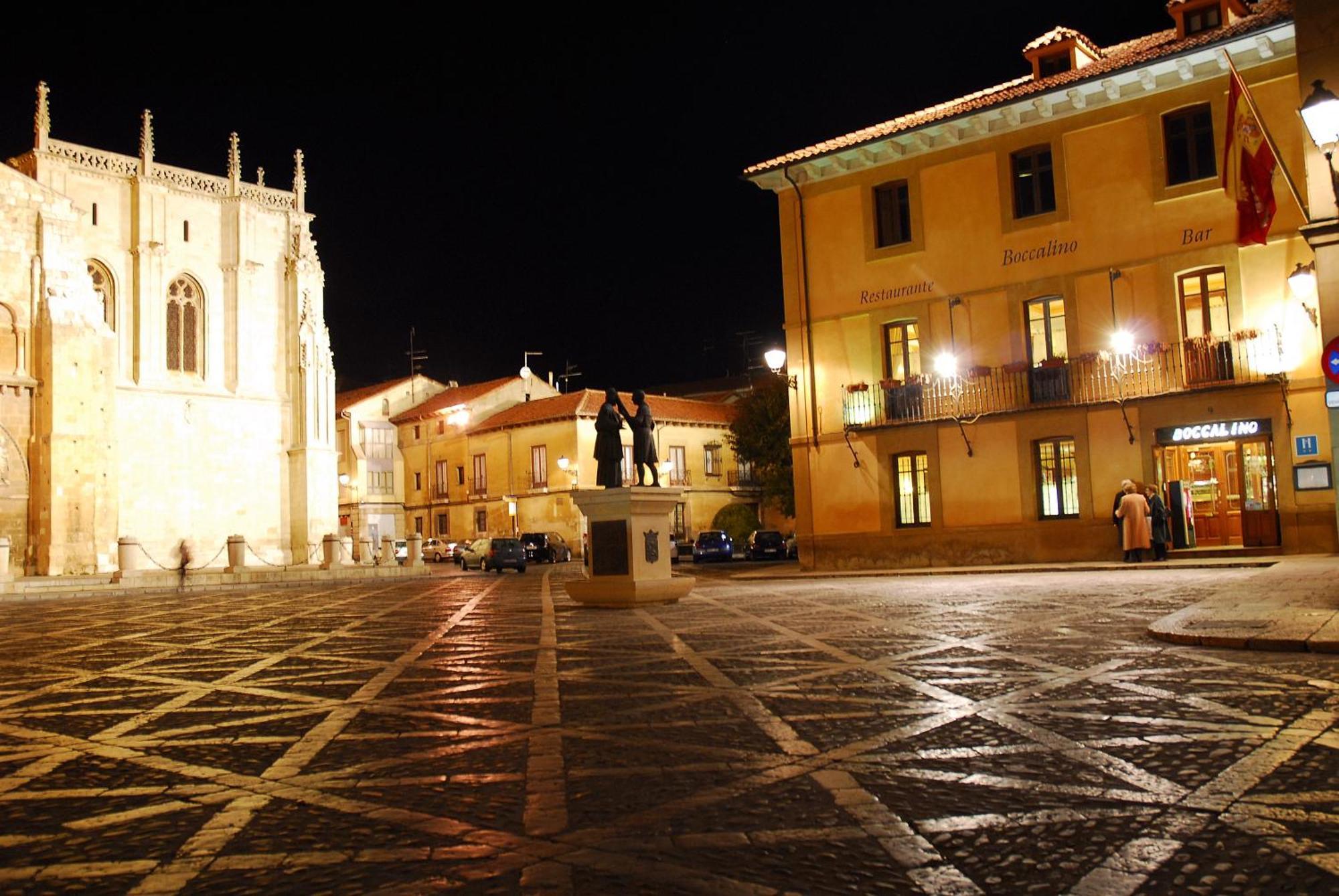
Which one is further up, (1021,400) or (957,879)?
(1021,400)

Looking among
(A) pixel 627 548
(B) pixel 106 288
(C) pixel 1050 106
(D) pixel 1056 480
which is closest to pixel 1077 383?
(D) pixel 1056 480

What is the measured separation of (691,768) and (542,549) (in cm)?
4386

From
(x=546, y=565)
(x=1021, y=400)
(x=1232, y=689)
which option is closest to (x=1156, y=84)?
(x=1021, y=400)

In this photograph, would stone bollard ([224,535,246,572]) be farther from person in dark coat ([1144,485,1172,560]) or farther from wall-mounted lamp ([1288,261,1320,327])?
wall-mounted lamp ([1288,261,1320,327])

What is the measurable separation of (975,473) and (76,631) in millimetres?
18593

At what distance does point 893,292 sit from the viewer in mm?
27188

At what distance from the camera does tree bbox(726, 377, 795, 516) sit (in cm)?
5153

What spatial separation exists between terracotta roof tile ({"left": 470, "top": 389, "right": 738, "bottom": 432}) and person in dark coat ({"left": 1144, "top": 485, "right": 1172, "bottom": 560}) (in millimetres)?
34028

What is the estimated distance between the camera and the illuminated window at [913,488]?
88.1ft

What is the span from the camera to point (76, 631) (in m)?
16.1

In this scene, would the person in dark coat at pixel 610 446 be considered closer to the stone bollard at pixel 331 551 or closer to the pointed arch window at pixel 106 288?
the stone bollard at pixel 331 551

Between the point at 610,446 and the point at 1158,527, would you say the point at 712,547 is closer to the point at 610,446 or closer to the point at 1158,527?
the point at 1158,527

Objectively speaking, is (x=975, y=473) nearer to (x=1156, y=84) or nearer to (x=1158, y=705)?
(x=1156, y=84)

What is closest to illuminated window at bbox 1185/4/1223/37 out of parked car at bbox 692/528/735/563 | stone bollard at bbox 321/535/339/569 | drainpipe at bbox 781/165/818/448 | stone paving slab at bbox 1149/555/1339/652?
drainpipe at bbox 781/165/818/448
